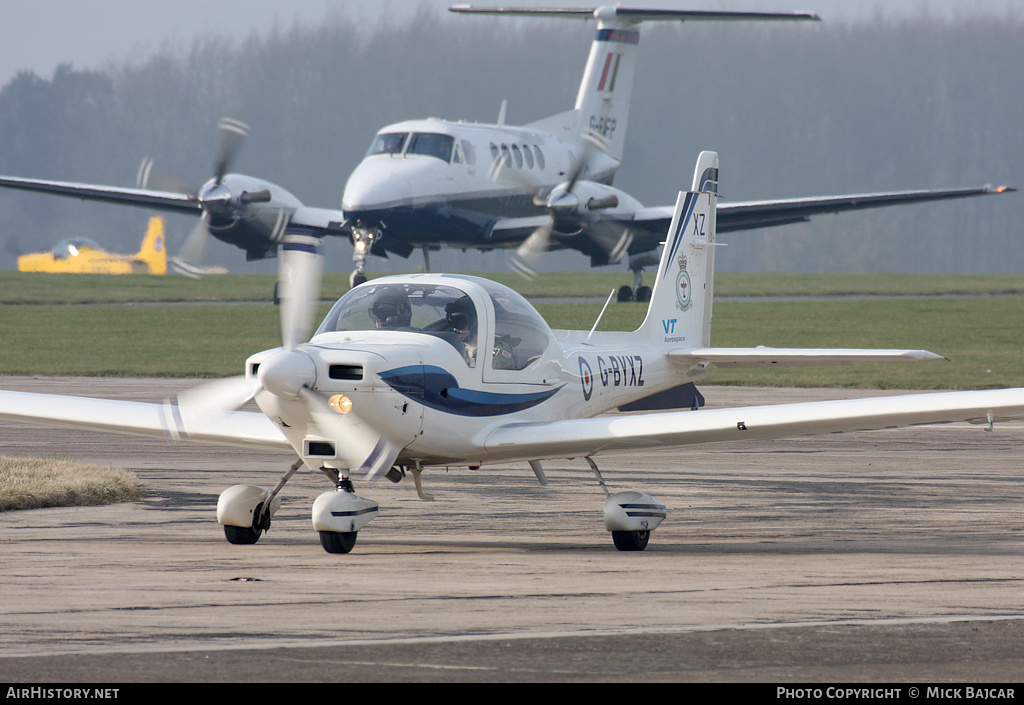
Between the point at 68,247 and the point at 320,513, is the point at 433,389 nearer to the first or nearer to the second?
the point at 320,513

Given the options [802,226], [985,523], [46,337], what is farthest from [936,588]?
[802,226]

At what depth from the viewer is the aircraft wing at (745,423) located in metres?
9.16

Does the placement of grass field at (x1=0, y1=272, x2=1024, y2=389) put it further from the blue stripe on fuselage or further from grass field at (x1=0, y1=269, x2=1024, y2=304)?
the blue stripe on fuselage

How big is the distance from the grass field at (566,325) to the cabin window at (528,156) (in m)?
4.39

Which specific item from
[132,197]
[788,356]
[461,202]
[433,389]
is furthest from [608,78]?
[433,389]

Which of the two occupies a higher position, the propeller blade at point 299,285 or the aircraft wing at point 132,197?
the propeller blade at point 299,285

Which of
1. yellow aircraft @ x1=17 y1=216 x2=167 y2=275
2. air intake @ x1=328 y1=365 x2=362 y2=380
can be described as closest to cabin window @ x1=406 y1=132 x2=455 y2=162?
air intake @ x1=328 y1=365 x2=362 y2=380

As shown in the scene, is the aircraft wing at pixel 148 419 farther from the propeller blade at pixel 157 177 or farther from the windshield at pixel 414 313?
the propeller blade at pixel 157 177

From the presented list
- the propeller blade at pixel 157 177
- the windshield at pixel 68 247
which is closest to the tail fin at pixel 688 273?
the propeller blade at pixel 157 177

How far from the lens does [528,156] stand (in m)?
36.8

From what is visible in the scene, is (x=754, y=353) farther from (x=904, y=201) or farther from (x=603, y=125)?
(x=603, y=125)

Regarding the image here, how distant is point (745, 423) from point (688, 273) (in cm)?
484

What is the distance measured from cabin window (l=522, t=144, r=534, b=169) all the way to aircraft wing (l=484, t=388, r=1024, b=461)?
88.8 ft

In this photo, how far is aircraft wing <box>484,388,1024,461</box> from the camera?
9.16 m
